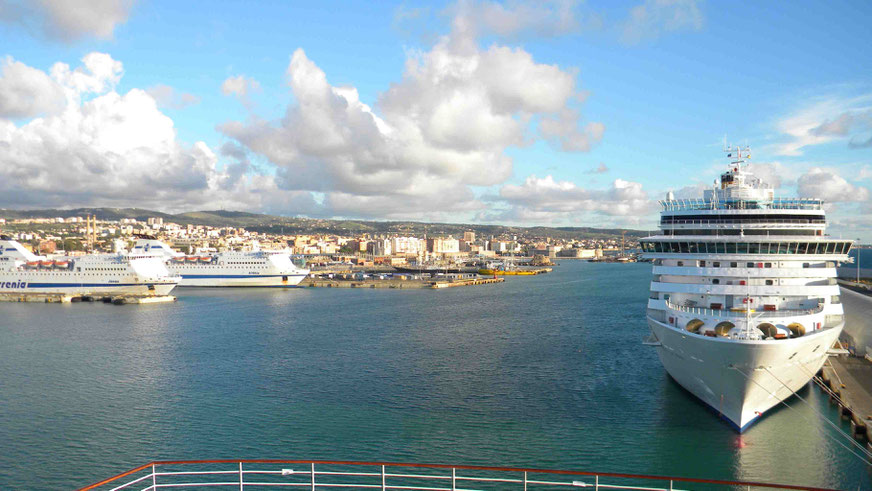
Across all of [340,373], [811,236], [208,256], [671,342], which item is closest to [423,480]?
[671,342]

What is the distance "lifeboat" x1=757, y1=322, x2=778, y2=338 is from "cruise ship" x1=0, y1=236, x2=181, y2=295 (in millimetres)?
55944

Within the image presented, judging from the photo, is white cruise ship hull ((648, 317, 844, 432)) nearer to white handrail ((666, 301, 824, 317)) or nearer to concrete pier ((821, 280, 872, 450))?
white handrail ((666, 301, 824, 317))

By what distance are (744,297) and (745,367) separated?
3219 mm

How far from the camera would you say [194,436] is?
55.9 feet

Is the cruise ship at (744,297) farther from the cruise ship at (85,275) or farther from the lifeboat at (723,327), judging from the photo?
the cruise ship at (85,275)

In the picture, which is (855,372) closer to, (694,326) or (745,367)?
(694,326)

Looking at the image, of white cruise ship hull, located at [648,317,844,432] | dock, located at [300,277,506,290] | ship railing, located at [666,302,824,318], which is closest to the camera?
white cruise ship hull, located at [648,317,844,432]

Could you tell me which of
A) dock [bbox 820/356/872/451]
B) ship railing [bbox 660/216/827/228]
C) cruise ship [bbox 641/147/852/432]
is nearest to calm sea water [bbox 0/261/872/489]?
dock [bbox 820/356/872/451]

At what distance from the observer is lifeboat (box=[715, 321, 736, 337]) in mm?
16297

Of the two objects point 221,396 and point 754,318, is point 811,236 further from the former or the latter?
point 221,396

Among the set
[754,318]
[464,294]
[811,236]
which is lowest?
[464,294]

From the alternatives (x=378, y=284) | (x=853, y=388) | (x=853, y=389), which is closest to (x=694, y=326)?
(x=853, y=389)

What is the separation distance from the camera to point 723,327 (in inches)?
645

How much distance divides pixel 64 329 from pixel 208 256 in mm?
40279
